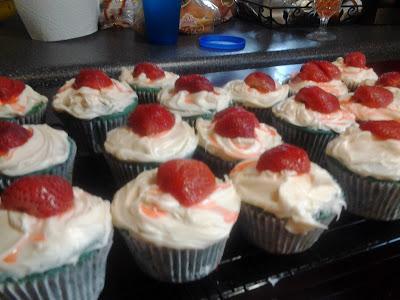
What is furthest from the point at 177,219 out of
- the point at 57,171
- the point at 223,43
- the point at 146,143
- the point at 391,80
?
the point at 223,43

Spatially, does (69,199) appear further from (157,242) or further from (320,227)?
(320,227)

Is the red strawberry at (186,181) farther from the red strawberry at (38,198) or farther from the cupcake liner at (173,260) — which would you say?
the red strawberry at (38,198)

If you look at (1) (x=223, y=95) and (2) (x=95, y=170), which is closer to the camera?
(2) (x=95, y=170)

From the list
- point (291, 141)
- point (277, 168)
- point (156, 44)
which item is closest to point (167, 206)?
point (277, 168)

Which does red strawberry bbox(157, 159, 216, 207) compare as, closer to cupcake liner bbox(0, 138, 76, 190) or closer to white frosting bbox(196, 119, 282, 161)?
white frosting bbox(196, 119, 282, 161)

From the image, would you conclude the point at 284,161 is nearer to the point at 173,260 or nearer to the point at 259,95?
the point at 173,260

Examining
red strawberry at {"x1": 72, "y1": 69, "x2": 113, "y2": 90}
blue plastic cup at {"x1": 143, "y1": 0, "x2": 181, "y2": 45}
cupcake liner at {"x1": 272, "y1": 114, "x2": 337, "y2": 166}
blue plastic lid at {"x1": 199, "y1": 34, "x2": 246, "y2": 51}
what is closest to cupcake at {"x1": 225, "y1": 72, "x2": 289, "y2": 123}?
cupcake liner at {"x1": 272, "y1": 114, "x2": 337, "y2": 166}
